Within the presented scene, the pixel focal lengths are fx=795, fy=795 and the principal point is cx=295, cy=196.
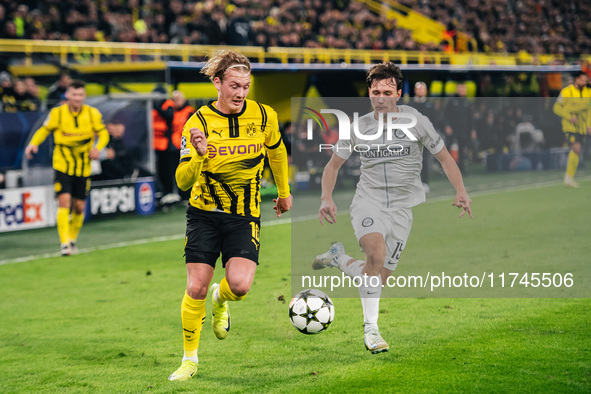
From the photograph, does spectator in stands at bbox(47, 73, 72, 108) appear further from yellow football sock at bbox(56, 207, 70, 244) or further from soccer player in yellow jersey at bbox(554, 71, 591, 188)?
soccer player in yellow jersey at bbox(554, 71, 591, 188)

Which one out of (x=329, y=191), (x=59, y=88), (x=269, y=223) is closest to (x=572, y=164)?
(x=269, y=223)

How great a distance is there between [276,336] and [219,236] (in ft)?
4.22

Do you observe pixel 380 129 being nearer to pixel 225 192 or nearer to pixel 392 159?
pixel 392 159

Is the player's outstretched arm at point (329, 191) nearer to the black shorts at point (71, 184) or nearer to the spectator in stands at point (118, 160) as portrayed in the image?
the black shorts at point (71, 184)

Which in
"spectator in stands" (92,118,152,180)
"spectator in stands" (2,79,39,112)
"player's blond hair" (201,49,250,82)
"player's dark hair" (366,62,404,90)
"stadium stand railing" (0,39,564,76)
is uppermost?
"player's blond hair" (201,49,250,82)

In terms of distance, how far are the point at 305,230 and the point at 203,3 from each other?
14.8 metres

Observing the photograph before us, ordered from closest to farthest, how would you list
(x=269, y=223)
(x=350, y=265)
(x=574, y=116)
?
(x=350, y=265) → (x=574, y=116) → (x=269, y=223)

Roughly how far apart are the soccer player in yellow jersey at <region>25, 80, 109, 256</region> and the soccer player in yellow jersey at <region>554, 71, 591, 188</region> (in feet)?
20.6

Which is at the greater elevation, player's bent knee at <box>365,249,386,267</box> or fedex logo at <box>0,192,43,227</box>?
player's bent knee at <box>365,249,386,267</box>

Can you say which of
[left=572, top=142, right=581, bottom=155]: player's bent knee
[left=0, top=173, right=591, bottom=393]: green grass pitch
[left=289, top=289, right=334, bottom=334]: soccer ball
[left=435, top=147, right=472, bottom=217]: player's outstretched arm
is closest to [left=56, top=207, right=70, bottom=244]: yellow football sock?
[left=0, top=173, right=591, bottom=393]: green grass pitch

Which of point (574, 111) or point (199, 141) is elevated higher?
point (199, 141)

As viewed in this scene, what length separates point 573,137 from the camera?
11992 mm

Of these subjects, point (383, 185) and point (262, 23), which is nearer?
point (383, 185)

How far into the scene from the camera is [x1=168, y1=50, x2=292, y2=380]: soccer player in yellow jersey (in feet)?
16.7
